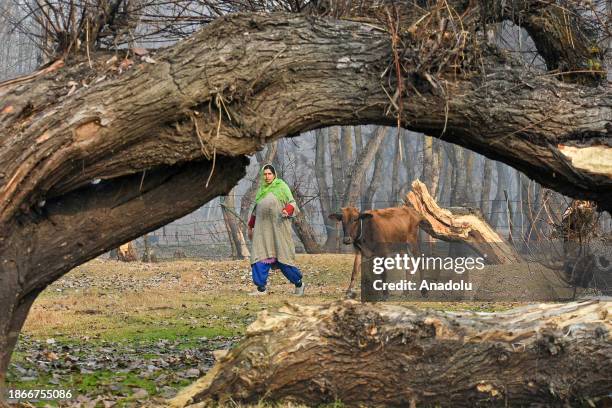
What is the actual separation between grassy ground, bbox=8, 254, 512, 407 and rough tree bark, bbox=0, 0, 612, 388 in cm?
119

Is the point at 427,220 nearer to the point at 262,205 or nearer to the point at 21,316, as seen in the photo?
the point at 262,205

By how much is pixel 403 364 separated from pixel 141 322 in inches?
286

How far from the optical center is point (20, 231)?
22.0 feet

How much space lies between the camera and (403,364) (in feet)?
20.6

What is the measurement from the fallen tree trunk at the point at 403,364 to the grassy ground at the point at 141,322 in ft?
3.72

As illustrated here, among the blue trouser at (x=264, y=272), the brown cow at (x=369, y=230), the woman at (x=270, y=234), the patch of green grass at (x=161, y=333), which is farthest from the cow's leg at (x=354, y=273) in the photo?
the patch of green grass at (x=161, y=333)

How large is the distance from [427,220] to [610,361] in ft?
44.6

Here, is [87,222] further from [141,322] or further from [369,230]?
[369,230]

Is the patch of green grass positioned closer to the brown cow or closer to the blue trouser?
the blue trouser

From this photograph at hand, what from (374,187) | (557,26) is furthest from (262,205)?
(374,187)

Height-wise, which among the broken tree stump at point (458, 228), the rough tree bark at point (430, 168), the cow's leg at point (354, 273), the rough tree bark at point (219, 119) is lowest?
the cow's leg at point (354, 273)

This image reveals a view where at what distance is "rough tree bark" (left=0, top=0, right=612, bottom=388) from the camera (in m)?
6.48

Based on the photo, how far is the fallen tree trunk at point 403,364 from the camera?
6.23 metres

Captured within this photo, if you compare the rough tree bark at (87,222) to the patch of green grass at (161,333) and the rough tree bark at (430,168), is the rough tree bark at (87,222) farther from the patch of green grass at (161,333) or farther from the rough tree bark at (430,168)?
the rough tree bark at (430,168)
